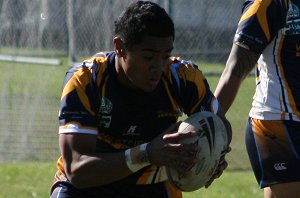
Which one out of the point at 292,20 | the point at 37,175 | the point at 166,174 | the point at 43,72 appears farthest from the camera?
the point at 43,72

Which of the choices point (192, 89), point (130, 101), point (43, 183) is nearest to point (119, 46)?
point (130, 101)

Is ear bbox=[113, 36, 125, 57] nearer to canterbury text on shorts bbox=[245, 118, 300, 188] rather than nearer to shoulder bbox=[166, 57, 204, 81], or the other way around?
shoulder bbox=[166, 57, 204, 81]

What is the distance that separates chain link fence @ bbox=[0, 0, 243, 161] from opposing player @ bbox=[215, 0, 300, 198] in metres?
5.75

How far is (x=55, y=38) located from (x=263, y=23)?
293 inches

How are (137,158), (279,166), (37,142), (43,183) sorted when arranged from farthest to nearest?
(37,142) → (43,183) → (279,166) → (137,158)

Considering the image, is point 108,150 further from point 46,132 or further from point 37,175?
point 46,132

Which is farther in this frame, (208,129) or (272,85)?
(272,85)

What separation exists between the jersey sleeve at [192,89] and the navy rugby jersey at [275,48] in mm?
797

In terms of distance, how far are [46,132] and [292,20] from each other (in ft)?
21.5

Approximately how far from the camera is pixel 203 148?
4.75 meters

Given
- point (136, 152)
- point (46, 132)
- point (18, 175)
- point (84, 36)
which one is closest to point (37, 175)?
point (18, 175)

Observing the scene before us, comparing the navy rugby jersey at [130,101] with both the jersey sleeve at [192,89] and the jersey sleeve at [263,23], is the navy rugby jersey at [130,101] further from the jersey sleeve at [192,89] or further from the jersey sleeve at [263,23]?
the jersey sleeve at [263,23]

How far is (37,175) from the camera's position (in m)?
10.2

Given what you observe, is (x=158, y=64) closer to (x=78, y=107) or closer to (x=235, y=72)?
(x=78, y=107)
